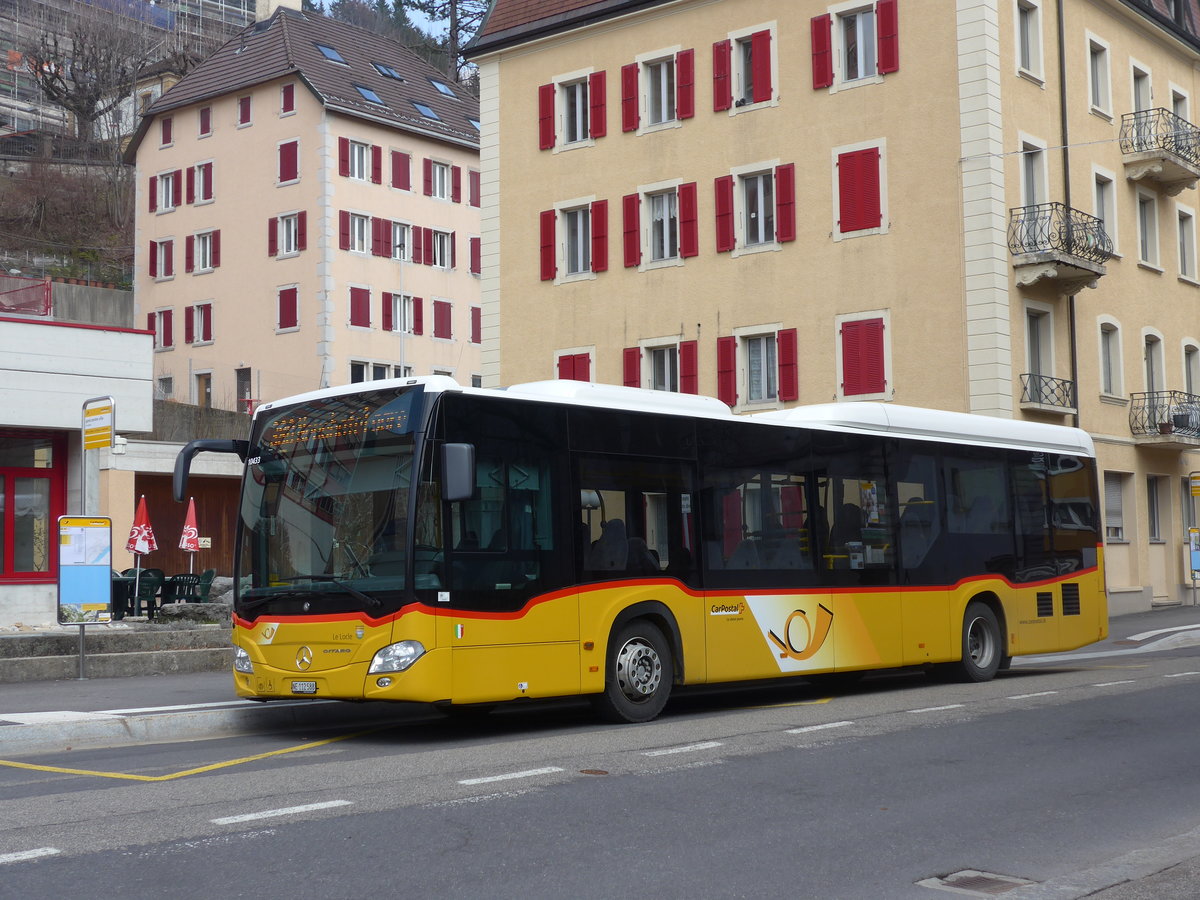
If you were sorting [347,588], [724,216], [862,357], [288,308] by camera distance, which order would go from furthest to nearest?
[288,308], [724,216], [862,357], [347,588]

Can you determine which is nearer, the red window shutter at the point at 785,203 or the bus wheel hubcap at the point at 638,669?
the bus wheel hubcap at the point at 638,669

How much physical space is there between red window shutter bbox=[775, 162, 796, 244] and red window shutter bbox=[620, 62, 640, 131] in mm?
4179

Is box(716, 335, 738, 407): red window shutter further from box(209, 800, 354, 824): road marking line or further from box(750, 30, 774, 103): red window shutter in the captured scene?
box(209, 800, 354, 824): road marking line

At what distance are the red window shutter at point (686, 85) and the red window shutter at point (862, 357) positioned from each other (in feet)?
21.1

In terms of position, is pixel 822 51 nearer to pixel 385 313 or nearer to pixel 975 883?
pixel 975 883

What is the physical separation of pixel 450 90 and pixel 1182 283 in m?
36.1

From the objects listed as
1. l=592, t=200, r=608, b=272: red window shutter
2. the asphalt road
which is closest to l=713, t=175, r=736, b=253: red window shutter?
l=592, t=200, r=608, b=272: red window shutter

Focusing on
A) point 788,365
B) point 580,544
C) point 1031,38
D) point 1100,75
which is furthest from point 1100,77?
point 580,544

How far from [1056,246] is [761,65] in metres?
7.48

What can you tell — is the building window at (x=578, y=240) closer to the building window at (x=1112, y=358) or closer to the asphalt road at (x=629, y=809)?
the building window at (x=1112, y=358)

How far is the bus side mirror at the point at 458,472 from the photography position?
1112cm

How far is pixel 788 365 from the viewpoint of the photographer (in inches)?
1268

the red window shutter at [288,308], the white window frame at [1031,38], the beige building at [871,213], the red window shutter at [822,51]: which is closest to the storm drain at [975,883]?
the beige building at [871,213]

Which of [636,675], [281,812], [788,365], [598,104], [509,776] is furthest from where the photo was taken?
[598,104]
